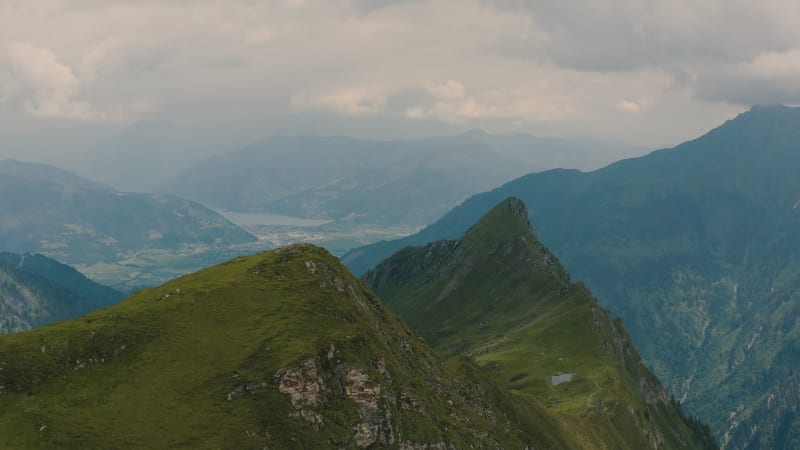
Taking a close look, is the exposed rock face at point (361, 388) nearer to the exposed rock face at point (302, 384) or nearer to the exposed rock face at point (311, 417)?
the exposed rock face at point (302, 384)

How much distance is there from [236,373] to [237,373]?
0.13m

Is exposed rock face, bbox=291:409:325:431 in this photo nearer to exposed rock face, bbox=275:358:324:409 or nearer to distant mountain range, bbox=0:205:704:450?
distant mountain range, bbox=0:205:704:450

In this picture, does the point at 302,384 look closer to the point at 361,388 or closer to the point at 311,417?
the point at 311,417

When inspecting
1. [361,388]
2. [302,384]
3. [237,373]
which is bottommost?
[361,388]

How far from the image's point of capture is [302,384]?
88750 millimetres

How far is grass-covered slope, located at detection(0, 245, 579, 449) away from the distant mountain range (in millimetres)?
176

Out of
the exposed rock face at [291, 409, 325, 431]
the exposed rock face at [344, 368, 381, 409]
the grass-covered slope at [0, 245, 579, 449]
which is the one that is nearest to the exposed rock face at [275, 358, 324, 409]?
the grass-covered slope at [0, 245, 579, 449]

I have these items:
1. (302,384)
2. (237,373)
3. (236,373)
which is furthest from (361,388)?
(236,373)

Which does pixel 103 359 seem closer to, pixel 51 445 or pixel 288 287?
pixel 51 445

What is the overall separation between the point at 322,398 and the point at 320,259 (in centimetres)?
3065

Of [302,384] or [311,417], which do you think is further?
[302,384]

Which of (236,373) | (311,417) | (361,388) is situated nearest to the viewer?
(311,417)

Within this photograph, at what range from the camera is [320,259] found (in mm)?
115250

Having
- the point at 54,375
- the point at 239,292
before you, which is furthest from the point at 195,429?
the point at 239,292
